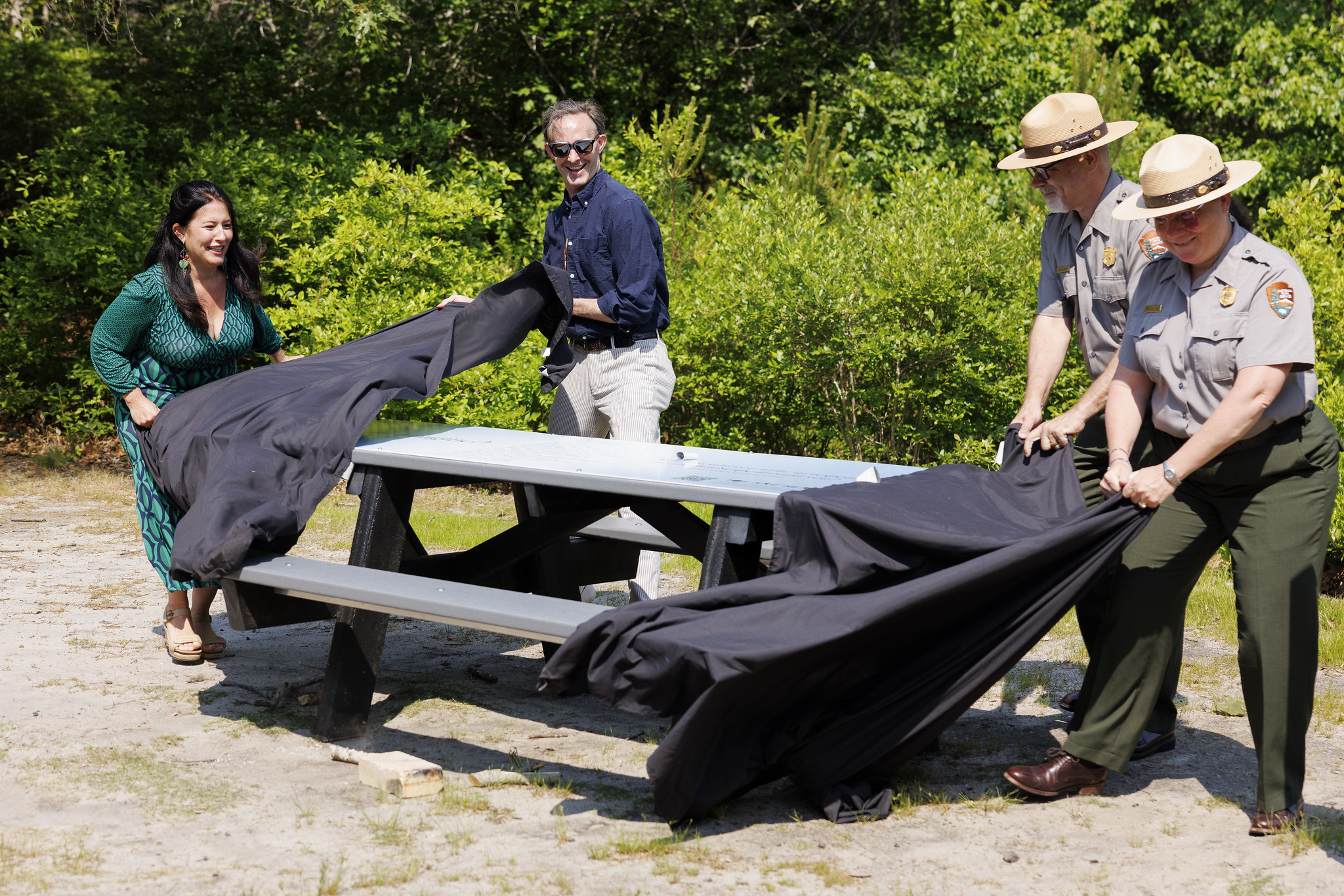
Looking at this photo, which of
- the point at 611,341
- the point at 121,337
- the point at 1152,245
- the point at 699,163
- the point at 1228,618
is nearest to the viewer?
the point at 1152,245

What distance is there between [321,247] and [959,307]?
4986mm

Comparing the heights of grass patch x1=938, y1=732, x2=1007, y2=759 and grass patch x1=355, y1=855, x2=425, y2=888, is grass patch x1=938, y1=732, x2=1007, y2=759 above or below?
below

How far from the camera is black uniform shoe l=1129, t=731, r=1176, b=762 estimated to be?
4.22 m

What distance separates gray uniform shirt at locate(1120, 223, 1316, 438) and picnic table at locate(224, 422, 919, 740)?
0.90 meters

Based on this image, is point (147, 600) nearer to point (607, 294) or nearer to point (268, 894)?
point (607, 294)

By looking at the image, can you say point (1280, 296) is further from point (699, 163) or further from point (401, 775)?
point (699, 163)

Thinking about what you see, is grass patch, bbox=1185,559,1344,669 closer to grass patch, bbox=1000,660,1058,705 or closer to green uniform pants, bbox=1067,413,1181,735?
grass patch, bbox=1000,660,1058,705

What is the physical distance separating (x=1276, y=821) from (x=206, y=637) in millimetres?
4019

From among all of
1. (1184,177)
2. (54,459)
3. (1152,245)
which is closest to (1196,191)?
(1184,177)

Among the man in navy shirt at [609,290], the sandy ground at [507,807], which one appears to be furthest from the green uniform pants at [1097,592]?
the man in navy shirt at [609,290]

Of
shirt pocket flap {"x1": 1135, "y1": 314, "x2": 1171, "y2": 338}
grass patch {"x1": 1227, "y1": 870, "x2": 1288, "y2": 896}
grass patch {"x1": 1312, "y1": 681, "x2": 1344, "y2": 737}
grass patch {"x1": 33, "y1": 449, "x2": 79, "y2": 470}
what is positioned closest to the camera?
grass patch {"x1": 1227, "y1": 870, "x2": 1288, "y2": 896}

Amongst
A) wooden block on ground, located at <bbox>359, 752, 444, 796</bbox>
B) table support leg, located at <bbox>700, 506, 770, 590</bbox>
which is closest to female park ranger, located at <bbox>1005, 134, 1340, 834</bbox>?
table support leg, located at <bbox>700, 506, 770, 590</bbox>

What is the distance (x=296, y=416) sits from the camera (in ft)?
14.3

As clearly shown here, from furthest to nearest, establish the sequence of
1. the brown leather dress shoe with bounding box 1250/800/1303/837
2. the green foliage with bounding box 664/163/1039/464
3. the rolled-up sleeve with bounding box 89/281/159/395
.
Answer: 1. the green foliage with bounding box 664/163/1039/464
2. the rolled-up sleeve with bounding box 89/281/159/395
3. the brown leather dress shoe with bounding box 1250/800/1303/837
